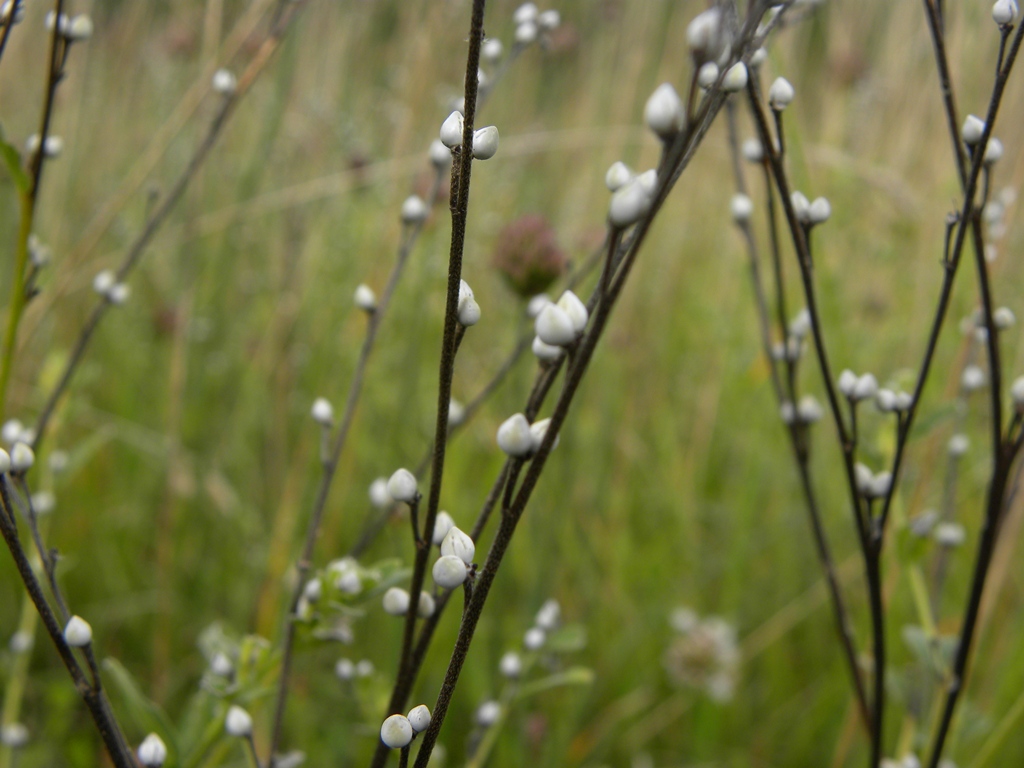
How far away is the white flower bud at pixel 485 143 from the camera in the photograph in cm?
37

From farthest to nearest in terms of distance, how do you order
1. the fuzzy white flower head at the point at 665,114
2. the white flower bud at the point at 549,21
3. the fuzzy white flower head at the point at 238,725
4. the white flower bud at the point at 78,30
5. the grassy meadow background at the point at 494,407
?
the grassy meadow background at the point at 494,407 → the white flower bud at the point at 549,21 → the white flower bud at the point at 78,30 → the fuzzy white flower head at the point at 238,725 → the fuzzy white flower head at the point at 665,114

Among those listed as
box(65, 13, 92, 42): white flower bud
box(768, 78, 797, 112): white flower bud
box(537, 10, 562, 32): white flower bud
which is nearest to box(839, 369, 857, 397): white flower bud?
box(768, 78, 797, 112): white flower bud

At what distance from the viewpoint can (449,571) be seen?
1.30 ft

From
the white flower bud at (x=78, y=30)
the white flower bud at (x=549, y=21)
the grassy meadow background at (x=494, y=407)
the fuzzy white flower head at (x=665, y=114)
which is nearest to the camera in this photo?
the fuzzy white flower head at (x=665, y=114)

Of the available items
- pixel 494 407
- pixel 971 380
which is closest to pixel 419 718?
pixel 971 380

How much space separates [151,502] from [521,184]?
1.72 meters

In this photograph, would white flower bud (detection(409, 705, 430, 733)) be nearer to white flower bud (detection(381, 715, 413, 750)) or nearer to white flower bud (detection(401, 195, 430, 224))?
white flower bud (detection(381, 715, 413, 750))

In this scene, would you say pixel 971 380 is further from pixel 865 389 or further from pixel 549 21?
pixel 549 21

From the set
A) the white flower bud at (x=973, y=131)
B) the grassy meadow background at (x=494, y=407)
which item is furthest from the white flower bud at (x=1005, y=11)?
the grassy meadow background at (x=494, y=407)

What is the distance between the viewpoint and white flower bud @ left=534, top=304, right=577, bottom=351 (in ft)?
1.18

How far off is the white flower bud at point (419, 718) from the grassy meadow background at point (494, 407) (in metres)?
0.22

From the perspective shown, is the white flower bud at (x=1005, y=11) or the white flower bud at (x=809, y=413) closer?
the white flower bud at (x=1005, y=11)

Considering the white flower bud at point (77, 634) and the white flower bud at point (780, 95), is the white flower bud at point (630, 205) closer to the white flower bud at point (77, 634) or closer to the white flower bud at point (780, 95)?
the white flower bud at point (780, 95)

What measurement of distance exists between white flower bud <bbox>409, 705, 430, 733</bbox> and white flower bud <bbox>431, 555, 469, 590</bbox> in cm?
7
